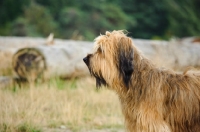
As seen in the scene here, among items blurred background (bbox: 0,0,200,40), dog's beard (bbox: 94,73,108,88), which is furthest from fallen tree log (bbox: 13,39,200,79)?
blurred background (bbox: 0,0,200,40)

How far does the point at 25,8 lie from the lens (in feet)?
102

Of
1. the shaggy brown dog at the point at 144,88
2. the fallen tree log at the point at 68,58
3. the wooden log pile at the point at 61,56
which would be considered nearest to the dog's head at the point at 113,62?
the shaggy brown dog at the point at 144,88

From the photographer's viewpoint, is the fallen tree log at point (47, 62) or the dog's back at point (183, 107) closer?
the dog's back at point (183, 107)

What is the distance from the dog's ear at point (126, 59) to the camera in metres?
5.46

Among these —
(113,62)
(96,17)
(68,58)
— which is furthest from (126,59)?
(96,17)

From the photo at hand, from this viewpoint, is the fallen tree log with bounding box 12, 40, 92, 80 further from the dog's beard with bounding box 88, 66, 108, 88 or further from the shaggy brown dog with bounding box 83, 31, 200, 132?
the shaggy brown dog with bounding box 83, 31, 200, 132

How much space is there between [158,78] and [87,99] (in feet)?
14.3

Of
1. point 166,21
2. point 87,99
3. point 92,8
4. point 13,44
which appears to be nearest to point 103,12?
point 92,8

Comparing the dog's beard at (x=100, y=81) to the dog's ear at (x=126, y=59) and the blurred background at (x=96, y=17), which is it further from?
the blurred background at (x=96, y=17)

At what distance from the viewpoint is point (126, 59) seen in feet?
17.9

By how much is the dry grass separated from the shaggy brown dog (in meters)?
2.24

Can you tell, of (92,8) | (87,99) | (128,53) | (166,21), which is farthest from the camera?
(166,21)

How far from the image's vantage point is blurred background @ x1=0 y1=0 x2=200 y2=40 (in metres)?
30.5

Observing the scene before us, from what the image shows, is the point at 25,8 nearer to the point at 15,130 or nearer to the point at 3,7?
the point at 3,7
